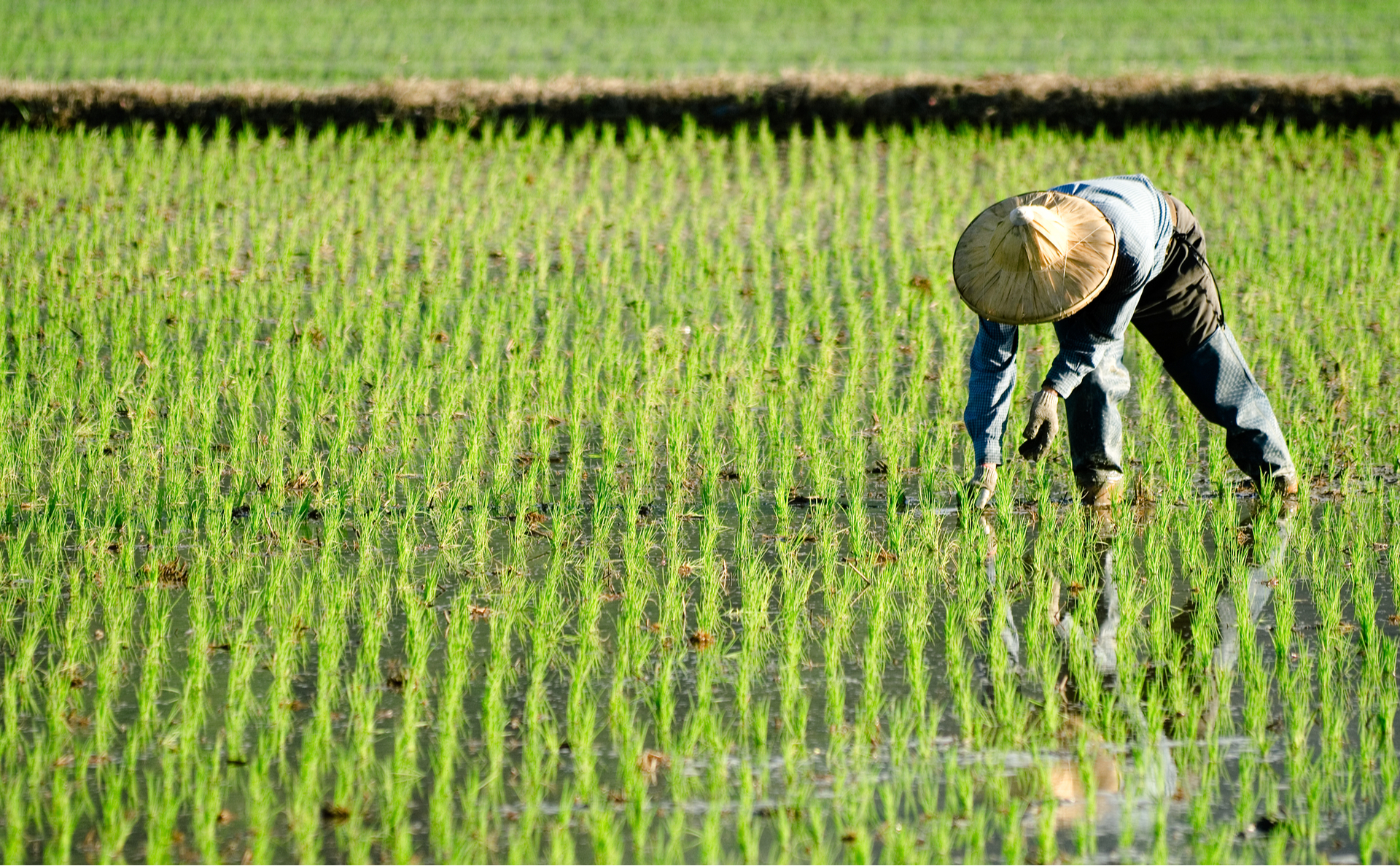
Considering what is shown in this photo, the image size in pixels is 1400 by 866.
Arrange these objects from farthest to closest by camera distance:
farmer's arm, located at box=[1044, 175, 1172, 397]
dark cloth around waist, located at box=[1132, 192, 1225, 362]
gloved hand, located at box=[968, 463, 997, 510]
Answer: dark cloth around waist, located at box=[1132, 192, 1225, 362] < gloved hand, located at box=[968, 463, 997, 510] < farmer's arm, located at box=[1044, 175, 1172, 397]

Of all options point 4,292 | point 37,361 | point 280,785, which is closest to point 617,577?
point 280,785

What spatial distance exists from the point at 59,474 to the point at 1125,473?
10.8 ft

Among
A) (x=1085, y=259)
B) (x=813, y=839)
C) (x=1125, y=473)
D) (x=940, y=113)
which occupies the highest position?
(x=940, y=113)

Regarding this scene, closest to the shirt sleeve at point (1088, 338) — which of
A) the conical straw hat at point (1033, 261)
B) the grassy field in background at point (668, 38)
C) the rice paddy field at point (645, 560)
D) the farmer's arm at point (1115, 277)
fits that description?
the farmer's arm at point (1115, 277)

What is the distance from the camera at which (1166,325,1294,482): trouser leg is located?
415 centimetres

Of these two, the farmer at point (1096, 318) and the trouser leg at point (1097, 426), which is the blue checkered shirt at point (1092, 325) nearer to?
the farmer at point (1096, 318)

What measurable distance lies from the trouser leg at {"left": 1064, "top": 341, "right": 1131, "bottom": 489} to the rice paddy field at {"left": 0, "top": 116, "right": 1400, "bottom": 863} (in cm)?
14

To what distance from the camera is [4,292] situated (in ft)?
20.2

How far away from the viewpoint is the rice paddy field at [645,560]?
2732 mm

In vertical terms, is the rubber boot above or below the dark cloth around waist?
below

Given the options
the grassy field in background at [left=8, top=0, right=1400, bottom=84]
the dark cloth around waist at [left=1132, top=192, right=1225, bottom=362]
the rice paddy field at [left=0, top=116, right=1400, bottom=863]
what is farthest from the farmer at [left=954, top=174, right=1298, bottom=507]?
the grassy field in background at [left=8, top=0, right=1400, bottom=84]

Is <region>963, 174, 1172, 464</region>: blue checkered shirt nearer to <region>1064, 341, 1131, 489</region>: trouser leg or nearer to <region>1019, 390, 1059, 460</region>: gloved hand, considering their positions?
<region>1019, 390, 1059, 460</region>: gloved hand

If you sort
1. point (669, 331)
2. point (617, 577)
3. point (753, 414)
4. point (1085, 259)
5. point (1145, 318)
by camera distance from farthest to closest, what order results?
point (669, 331)
point (753, 414)
point (1145, 318)
point (617, 577)
point (1085, 259)

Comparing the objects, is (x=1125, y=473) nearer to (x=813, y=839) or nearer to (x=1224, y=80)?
(x=813, y=839)
